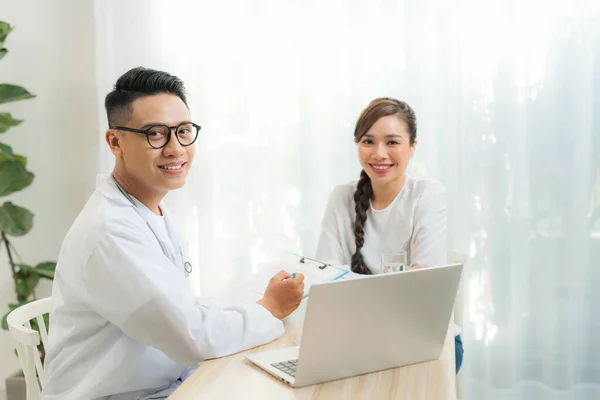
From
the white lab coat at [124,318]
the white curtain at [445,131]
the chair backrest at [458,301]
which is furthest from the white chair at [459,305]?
the white lab coat at [124,318]

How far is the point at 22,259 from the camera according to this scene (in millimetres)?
3287

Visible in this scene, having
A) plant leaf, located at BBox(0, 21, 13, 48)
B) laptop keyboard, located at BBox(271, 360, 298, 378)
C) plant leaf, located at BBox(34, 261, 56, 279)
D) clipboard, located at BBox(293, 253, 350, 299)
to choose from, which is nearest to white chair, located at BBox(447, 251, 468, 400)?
clipboard, located at BBox(293, 253, 350, 299)

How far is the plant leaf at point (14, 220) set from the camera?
2844 mm

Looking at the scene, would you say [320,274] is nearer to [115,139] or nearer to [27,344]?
[115,139]

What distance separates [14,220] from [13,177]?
7.1 inches

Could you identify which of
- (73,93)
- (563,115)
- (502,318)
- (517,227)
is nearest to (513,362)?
(502,318)

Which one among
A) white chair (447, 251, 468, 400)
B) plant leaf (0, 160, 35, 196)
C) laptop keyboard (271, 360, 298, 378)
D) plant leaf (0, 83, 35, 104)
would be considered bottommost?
white chair (447, 251, 468, 400)

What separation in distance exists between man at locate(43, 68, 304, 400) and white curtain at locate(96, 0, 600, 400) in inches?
54.1

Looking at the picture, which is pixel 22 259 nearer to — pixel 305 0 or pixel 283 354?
A: pixel 305 0

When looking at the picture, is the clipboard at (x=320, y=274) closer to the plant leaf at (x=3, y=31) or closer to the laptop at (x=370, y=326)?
the laptop at (x=370, y=326)

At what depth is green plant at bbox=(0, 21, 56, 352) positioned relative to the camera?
2.81 metres

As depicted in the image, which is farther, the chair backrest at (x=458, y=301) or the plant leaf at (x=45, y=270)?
the plant leaf at (x=45, y=270)

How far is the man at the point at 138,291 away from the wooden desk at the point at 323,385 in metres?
0.11

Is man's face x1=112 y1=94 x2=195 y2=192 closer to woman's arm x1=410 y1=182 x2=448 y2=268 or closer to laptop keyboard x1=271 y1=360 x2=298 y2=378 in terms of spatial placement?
laptop keyboard x1=271 y1=360 x2=298 y2=378
